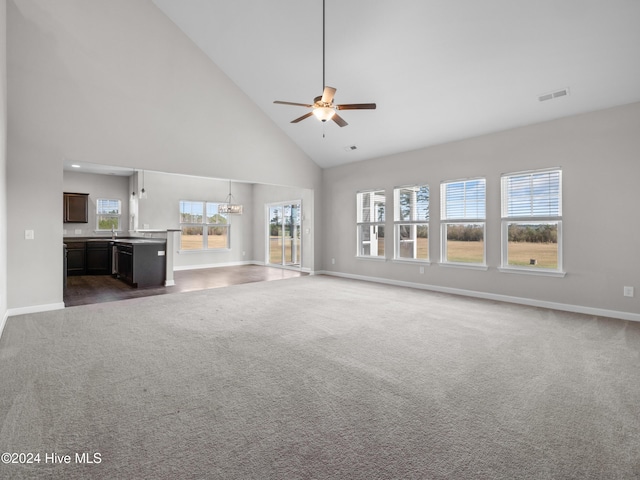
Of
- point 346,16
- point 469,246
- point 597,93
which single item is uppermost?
point 346,16

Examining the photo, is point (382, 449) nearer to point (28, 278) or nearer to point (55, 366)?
point (55, 366)

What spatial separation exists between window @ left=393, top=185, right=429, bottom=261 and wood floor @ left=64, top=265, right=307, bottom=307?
295cm

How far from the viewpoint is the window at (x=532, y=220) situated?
509cm

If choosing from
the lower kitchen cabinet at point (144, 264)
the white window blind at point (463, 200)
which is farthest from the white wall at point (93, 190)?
the white window blind at point (463, 200)

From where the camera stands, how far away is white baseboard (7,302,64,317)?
452cm

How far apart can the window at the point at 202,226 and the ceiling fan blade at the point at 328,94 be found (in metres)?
7.63

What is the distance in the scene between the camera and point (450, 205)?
6340 mm

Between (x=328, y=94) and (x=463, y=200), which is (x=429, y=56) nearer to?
(x=328, y=94)

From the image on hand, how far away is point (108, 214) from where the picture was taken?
959 centimetres

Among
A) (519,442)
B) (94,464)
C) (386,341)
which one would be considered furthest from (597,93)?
(94,464)

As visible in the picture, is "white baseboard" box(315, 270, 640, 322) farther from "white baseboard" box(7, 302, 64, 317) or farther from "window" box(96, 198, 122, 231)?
"window" box(96, 198, 122, 231)

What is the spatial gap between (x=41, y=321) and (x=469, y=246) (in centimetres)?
672

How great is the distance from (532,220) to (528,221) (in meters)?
0.06

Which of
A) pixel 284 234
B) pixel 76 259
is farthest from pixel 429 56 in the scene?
pixel 76 259
